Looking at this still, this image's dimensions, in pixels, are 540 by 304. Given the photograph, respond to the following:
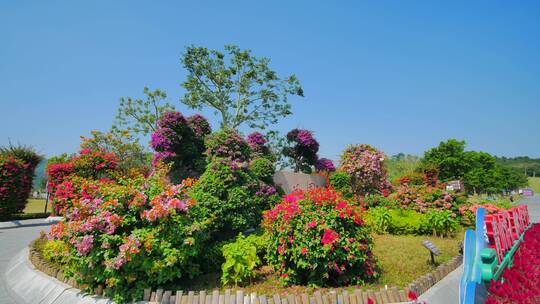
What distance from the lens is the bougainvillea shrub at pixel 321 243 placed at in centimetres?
462

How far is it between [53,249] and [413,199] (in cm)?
1003

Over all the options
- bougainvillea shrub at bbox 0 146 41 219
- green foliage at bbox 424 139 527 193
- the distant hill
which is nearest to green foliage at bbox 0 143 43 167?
bougainvillea shrub at bbox 0 146 41 219

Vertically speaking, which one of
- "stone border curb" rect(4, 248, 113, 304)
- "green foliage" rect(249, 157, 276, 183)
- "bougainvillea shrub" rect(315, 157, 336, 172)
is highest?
"bougainvillea shrub" rect(315, 157, 336, 172)

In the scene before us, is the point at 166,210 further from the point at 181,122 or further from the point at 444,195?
the point at 444,195

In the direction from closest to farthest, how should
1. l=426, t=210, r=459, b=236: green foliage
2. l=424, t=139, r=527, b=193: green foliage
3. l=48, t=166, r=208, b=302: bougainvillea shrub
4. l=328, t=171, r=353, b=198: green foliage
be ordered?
1. l=48, t=166, r=208, b=302: bougainvillea shrub
2. l=426, t=210, r=459, b=236: green foliage
3. l=328, t=171, r=353, b=198: green foliage
4. l=424, t=139, r=527, b=193: green foliage

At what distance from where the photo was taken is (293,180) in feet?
43.9

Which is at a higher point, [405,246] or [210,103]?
[210,103]

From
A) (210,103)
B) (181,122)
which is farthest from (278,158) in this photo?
(181,122)

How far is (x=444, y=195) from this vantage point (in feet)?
34.2

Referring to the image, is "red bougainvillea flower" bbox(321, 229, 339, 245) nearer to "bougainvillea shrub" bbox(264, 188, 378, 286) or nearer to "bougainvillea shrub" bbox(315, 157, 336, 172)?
"bougainvillea shrub" bbox(264, 188, 378, 286)

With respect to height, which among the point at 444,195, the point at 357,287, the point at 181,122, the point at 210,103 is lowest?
the point at 357,287

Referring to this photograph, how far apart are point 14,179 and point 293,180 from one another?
38.4 ft

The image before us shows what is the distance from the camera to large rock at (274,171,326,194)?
42.0 ft

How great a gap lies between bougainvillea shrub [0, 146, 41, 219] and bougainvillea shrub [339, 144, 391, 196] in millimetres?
14140
